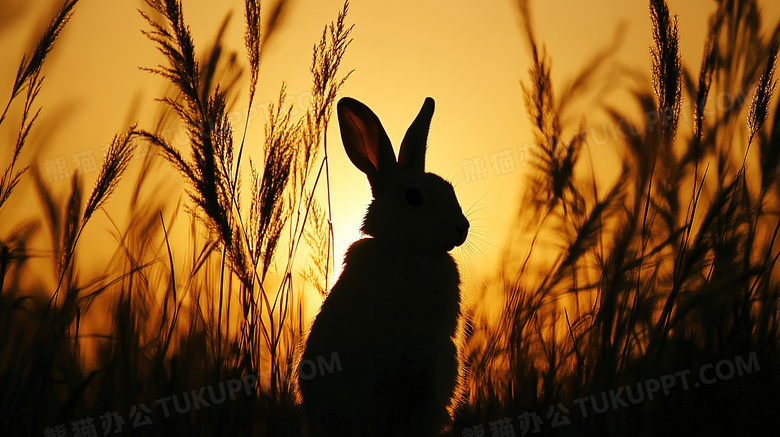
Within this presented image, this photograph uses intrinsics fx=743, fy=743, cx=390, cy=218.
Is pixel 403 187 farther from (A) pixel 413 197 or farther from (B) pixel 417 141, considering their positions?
(B) pixel 417 141

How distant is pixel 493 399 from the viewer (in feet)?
7.89

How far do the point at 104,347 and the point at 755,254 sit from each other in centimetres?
220

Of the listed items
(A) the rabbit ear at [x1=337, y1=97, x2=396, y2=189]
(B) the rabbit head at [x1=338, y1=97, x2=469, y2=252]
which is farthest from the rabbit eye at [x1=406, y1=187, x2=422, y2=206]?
(A) the rabbit ear at [x1=337, y1=97, x2=396, y2=189]

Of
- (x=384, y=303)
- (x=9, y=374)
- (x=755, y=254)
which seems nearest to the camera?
(x=9, y=374)

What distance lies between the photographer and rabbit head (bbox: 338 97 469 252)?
99.6 inches

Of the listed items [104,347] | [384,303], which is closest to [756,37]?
[384,303]

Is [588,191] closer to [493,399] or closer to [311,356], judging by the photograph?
[493,399]

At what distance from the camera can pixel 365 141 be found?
9.02 feet

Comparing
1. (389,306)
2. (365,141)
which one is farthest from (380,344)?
(365,141)

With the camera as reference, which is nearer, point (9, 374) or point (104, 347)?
point (9, 374)

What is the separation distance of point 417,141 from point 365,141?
193 mm

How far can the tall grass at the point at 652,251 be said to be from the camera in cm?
225

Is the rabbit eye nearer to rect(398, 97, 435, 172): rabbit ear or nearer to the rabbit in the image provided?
the rabbit

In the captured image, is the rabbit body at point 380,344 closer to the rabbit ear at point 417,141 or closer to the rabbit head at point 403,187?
the rabbit head at point 403,187
